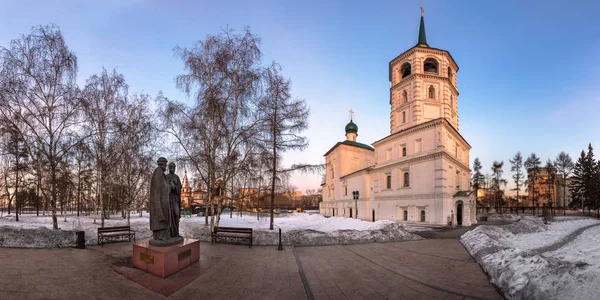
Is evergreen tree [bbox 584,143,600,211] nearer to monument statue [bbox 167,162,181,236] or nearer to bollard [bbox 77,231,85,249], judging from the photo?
monument statue [bbox 167,162,181,236]

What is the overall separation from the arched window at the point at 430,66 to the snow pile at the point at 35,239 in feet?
122

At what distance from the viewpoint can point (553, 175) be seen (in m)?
51.8

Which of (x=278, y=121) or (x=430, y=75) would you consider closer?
(x=278, y=121)

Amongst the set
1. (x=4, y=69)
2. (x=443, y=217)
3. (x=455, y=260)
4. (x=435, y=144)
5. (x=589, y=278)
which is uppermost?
(x=4, y=69)

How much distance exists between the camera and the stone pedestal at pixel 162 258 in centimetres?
714

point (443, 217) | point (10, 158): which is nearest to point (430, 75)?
point (443, 217)

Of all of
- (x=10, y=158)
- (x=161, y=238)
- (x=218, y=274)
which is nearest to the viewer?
(x=218, y=274)

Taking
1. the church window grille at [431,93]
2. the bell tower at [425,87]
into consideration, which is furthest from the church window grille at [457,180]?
the church window grille at [431,93]

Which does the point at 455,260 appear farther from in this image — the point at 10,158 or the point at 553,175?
the point at 553,175

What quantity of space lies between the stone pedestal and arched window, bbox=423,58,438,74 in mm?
34429

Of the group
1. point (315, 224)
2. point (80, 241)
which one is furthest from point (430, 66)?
point (80, 241)

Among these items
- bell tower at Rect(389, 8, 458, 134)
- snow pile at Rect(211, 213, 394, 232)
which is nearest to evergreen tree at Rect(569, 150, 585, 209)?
bell tower at Rect(389, 8, 458, 134)

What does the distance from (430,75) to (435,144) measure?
9298mm

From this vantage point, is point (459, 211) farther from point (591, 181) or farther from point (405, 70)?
point (591, 181)
